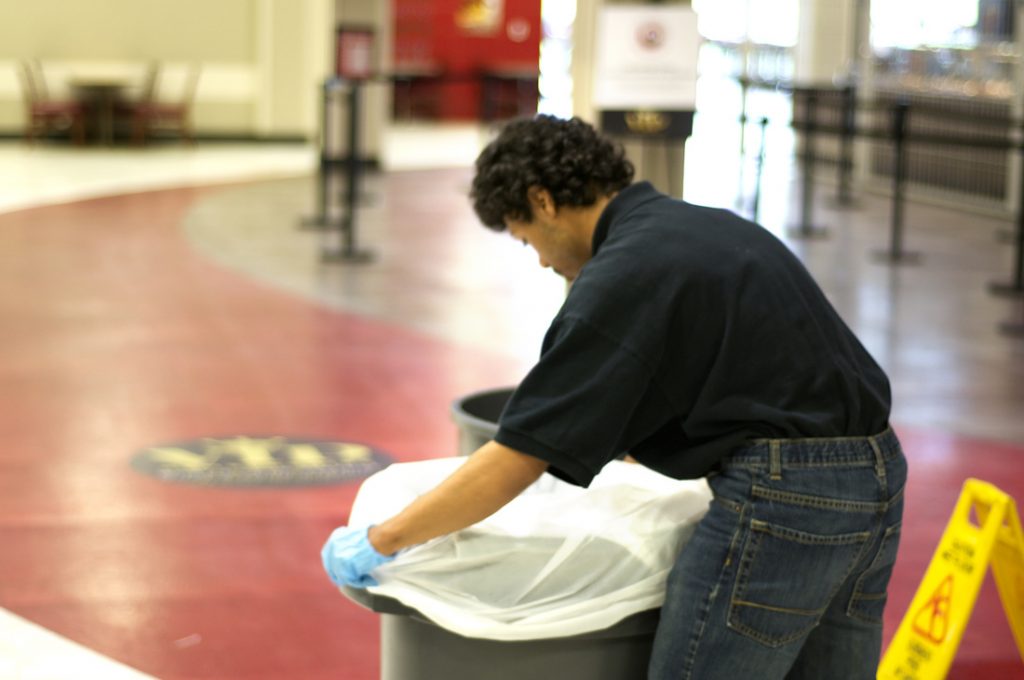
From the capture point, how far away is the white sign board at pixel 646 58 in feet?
16.4

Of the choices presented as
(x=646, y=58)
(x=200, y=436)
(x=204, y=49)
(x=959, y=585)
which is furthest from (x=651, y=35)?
(x=204, y=49)

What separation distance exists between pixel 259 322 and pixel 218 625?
163 inches

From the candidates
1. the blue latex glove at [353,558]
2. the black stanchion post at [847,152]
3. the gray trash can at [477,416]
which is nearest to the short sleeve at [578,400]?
the blue latex glove at [353,558]

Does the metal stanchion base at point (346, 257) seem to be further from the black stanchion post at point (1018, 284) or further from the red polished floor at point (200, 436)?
the black stanchion post at point (1018, 284)

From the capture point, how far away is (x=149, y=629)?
12.1 feet

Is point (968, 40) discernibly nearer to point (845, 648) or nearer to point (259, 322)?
point (259, 322)

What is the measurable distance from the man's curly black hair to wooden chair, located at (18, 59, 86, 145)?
1666cm

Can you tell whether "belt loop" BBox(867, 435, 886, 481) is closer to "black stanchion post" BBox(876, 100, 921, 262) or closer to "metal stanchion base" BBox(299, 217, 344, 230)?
"black stanchion post" BBox(876, 100, 921, 262)

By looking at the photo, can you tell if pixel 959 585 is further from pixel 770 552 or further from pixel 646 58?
pixel 646 58

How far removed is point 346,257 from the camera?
9984 millimetres

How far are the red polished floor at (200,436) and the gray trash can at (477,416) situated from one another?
0.67 m

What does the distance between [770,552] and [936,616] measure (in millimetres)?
1072

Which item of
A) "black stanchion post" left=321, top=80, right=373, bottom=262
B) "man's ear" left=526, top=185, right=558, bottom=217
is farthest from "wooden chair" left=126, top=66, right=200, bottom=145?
"man's ear" left=526, top=185, right=558, bottom=217

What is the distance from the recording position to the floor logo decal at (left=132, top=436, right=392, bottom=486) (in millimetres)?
5027
